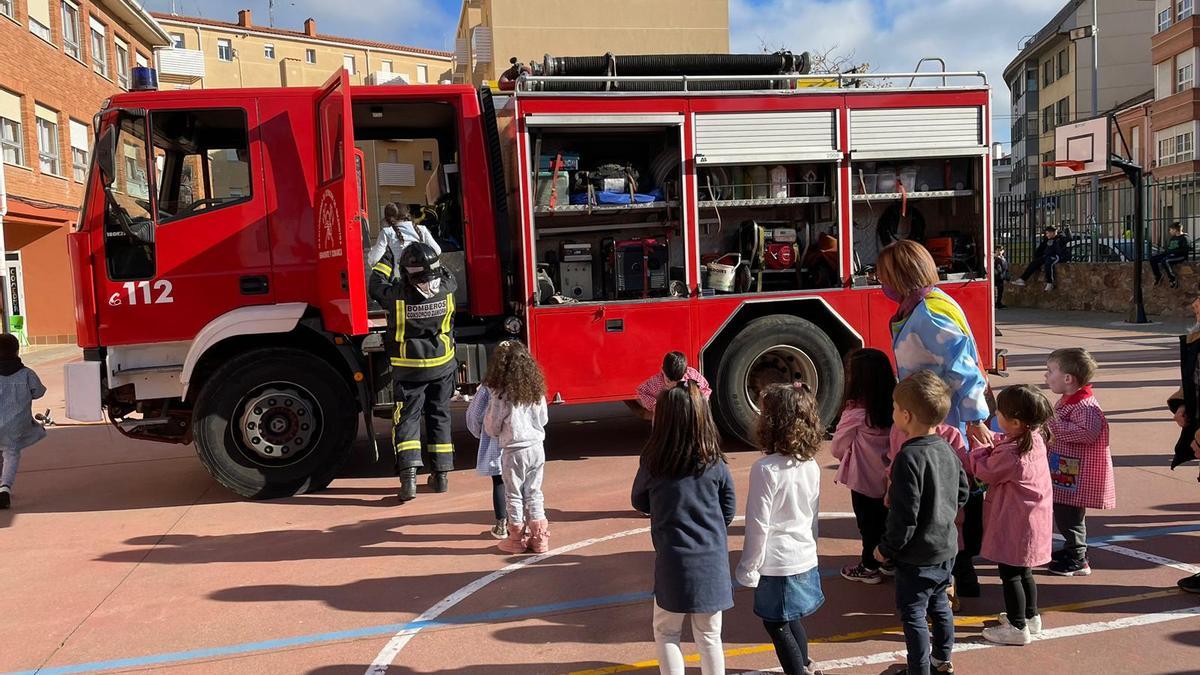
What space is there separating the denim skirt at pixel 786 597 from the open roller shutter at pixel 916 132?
508cm

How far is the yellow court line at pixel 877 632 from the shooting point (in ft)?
12.4

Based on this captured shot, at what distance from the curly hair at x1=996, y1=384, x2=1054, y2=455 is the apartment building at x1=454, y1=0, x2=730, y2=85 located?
24280 millimetres

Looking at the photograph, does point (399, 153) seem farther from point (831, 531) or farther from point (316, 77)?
point (316, 77)

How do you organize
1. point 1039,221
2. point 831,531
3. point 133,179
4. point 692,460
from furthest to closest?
point 1039,221 < point 133,179 < point 831,531 < point 692,460

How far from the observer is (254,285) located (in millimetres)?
6852

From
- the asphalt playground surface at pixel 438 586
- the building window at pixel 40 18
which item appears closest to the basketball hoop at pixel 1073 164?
the asphalt playground surface at pixel 438 586

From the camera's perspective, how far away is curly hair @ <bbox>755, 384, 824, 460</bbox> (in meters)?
3.36

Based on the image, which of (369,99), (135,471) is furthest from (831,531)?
(135,471)

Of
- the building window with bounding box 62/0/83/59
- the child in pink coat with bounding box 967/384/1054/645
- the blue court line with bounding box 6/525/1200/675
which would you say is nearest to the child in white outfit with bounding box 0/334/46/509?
the blue court line with bounding box 6/525/1200/675

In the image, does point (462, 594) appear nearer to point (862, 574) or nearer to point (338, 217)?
point (862, 574)

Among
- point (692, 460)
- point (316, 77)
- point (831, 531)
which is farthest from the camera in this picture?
point (316, 77)

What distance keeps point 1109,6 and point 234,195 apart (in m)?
57.4

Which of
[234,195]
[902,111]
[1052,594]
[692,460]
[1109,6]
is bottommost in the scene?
[1052,594]

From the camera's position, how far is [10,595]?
5004 mm
